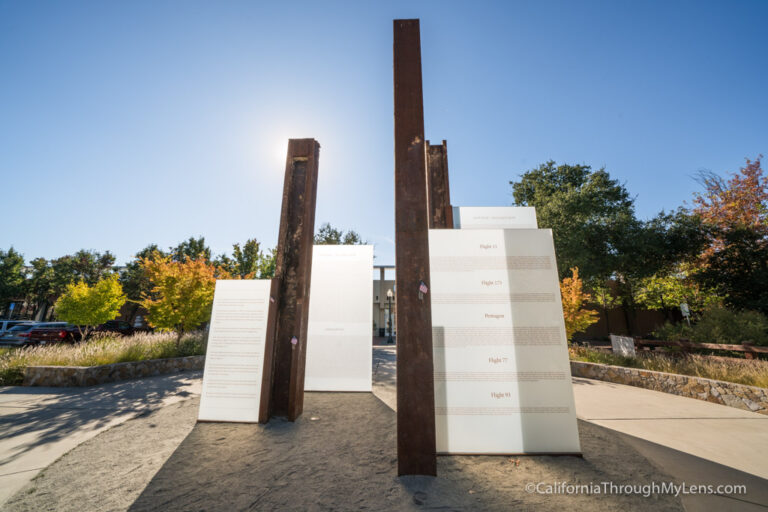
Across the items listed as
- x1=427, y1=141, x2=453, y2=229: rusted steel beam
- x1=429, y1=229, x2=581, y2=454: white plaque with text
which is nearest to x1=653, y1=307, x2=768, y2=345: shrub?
x1=429, y1=229, x2=581, y2=454: white plaque with text

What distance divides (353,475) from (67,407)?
5.94m

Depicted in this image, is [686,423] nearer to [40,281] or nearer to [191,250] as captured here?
[191,250]

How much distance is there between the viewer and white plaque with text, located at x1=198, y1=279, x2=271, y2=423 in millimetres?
4754

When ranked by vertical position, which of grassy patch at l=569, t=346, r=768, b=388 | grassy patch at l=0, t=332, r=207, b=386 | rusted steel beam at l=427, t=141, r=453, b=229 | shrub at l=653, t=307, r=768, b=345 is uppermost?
rusted steel beam at l=427, t=141, r=453, b=229

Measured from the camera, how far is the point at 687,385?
6.81 m

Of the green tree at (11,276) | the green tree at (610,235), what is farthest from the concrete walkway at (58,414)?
the green tree at (11,276)

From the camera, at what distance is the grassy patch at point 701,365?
252 inches

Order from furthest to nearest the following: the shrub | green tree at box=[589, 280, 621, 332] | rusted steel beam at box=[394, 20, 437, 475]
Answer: green tree at box=[589, 280, 621, 332]
the shrub
rusted steel beam at box=[394, 20, 437, 475]

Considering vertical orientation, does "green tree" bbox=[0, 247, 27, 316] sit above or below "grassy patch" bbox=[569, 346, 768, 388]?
above

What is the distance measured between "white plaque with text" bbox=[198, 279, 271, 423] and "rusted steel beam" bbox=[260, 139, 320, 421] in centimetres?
19

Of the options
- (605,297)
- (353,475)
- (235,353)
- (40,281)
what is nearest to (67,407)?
(235,353)

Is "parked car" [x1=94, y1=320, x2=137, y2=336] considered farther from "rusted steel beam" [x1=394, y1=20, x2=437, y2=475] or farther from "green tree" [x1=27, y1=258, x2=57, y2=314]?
"rusted steel beam" [x1=394, y1=20, x2=437, y2=475]

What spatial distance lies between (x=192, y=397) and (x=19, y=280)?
43.9 metres

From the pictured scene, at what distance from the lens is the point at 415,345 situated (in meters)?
3.33
